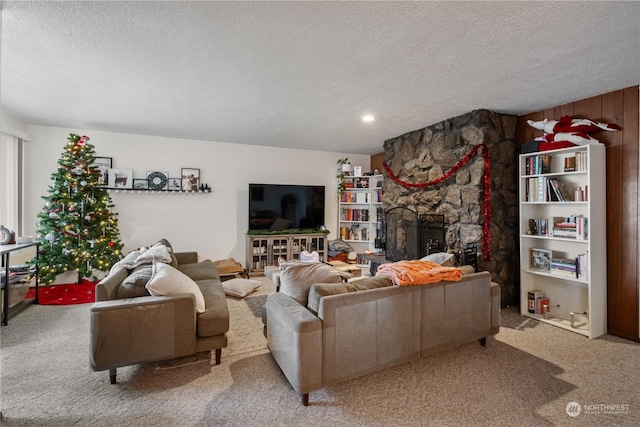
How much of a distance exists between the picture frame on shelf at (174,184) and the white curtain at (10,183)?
76.6 inches

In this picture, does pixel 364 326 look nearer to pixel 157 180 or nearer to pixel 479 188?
pixel 479 188

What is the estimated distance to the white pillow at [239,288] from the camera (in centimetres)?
408

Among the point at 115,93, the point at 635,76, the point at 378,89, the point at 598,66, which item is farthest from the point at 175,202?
the point at 635,76

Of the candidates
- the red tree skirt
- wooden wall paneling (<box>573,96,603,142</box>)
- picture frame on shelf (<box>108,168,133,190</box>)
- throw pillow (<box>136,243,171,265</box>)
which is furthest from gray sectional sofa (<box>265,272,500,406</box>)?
picture frame on shelf (<box>108,168,133,190</box>)

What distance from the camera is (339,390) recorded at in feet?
6.73

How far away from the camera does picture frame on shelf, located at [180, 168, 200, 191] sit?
5.16 m

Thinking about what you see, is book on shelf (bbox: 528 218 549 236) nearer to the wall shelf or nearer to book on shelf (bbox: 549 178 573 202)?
book on shelf (bbox: 549 178 573 202)

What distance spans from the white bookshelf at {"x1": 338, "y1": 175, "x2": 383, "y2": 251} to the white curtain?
17.0 ft

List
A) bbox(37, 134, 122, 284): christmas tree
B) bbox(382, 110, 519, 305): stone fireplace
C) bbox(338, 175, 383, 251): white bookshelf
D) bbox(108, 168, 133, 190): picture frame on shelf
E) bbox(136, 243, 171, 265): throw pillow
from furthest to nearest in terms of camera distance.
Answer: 1. bbox(338, 175, 383, 251): white bookshelf
2. bbox(108, 168, 133, 190): picture frame on shelf
3. bbox(37, 134, 122, 284): christmas tree
4. bbox(382, 110, 519, 305): stone fireplace
5. bbox(136, 243, 171, 265): throw pillow

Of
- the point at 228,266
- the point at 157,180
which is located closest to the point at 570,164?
the point at 228,266

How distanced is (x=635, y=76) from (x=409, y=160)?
250 cm

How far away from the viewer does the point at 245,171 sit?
18.5 feet

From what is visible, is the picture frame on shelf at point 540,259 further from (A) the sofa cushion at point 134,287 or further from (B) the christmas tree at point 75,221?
(B) the christmas tree at point 75,221

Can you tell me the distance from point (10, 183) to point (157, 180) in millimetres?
1790
